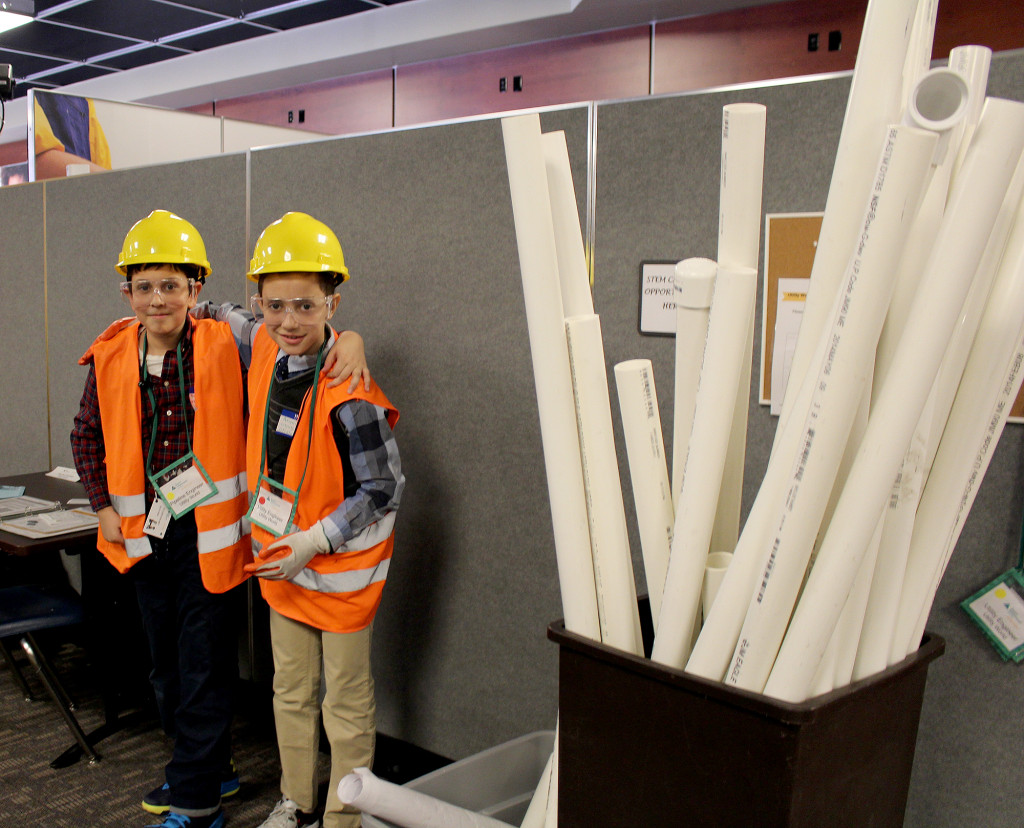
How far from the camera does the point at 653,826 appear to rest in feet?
1.85

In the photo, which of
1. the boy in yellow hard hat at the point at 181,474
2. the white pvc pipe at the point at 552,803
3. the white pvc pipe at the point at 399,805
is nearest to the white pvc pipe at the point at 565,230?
the white pvc pipe at the point at 552,803

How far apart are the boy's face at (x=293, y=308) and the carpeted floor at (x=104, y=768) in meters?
1.05

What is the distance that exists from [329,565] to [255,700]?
0.93 m

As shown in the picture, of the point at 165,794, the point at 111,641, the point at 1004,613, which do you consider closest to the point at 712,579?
the point at 1004,613

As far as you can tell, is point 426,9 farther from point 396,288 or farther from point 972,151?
point 972,151

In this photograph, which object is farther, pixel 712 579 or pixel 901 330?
pixel 712 579

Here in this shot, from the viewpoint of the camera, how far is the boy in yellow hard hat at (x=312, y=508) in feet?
5.08

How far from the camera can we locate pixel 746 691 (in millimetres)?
510

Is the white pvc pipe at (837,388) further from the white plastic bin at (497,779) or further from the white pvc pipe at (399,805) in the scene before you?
the white plastic bin at (497,779)

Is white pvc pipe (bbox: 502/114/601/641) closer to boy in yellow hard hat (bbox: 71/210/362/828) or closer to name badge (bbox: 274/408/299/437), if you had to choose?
name badge (bbox: 274/408/299/437)

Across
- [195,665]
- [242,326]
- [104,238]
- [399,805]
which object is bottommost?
[195,665]

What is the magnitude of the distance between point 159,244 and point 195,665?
0.89 m

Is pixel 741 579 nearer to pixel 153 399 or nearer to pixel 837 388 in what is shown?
pixel 837 388

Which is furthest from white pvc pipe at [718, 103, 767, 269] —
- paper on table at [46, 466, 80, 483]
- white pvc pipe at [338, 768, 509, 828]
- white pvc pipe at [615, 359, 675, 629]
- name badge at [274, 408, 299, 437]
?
paper on table at [46, 466, 80, 483]
